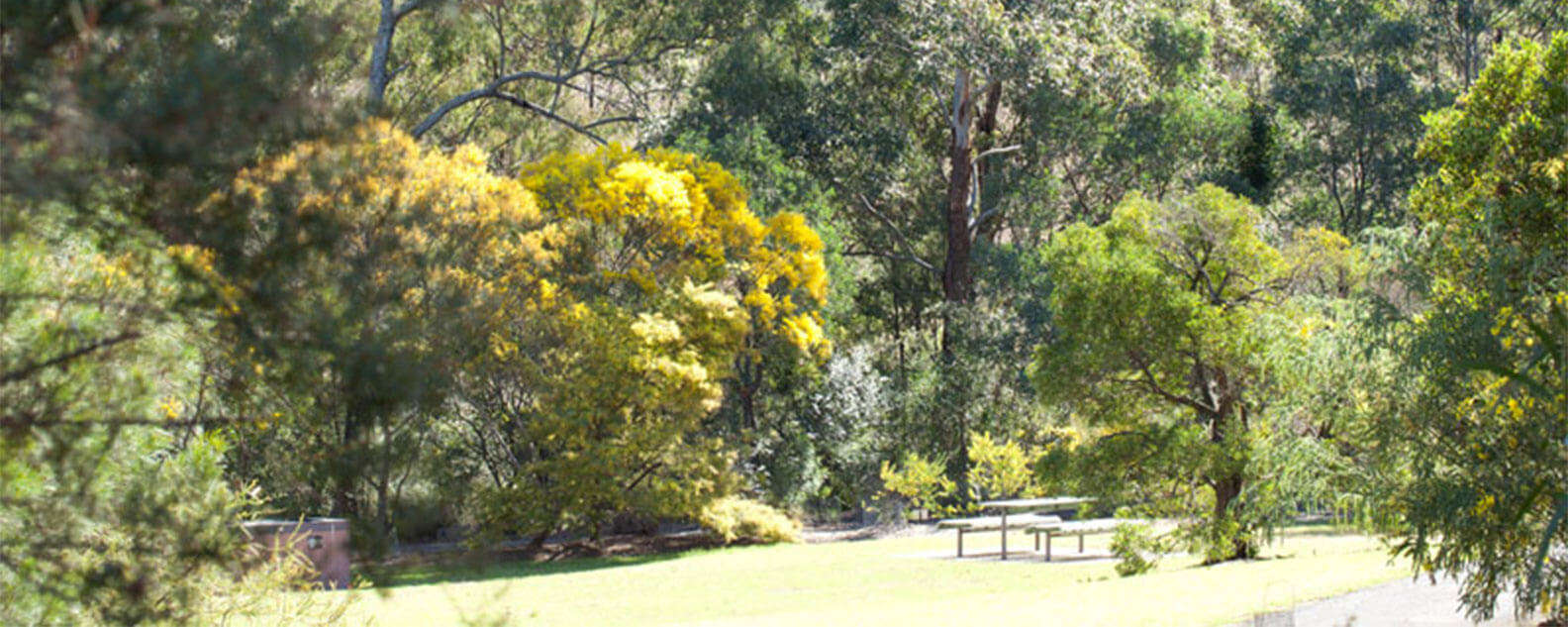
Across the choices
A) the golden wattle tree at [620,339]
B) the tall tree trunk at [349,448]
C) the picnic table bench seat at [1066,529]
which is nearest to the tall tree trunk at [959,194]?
the golden wattle tree at [620,339]

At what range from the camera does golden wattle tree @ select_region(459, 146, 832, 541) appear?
2070 centimetres

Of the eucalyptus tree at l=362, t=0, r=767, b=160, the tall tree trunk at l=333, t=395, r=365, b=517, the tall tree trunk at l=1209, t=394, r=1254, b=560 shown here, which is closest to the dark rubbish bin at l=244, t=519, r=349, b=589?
the tall tree trunk at l=333, t=395, r=365, b=517

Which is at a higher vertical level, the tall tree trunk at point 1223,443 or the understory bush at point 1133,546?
the tall tree trunk at point 1223,443

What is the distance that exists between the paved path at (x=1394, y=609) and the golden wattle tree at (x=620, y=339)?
37.7ft

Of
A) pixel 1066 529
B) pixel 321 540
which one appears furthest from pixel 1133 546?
pixel 321 540

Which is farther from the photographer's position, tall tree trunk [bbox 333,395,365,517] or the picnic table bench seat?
the picnic table bench seat

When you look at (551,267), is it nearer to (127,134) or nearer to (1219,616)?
(1219,616)

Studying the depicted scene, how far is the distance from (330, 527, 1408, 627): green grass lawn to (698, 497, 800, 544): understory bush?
33 cm

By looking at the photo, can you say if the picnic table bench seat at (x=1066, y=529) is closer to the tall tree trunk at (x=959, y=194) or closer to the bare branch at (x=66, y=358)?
the tall tree trunk at (x=959, y=194)

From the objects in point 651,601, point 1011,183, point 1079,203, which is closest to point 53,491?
point 651,601

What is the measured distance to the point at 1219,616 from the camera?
9555 millimetres

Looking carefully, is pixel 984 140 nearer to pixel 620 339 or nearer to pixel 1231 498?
pixel 620 339

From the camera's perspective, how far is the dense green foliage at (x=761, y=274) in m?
3.51

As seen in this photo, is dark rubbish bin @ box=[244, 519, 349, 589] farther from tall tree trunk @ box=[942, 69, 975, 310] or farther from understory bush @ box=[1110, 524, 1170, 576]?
tall tree trunk @ box=[942, 69, 975, 310]
